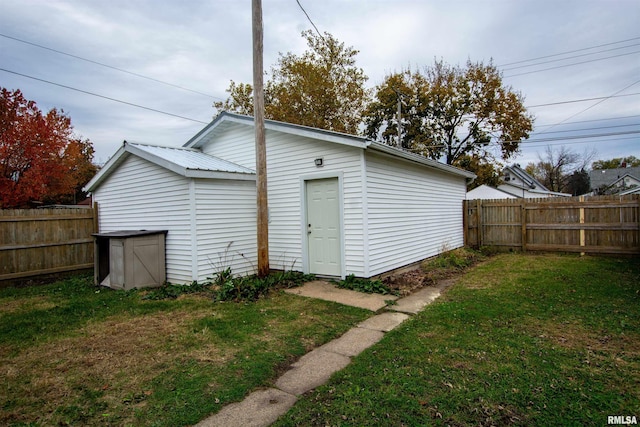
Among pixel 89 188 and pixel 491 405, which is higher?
pixel 89 188

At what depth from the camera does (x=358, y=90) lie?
77.3 ft

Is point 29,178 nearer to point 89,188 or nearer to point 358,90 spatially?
point 89,188

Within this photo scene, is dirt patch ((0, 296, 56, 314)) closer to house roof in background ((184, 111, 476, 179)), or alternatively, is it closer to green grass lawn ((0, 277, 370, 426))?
green grass lawn ((0, 277, 370, 426))

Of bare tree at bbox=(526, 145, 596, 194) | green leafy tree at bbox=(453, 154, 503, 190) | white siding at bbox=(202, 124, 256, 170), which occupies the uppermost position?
bare tree at bbox=(526, 145, 596, 194)

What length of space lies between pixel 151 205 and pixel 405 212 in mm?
5975

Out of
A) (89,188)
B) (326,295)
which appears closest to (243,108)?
(89,188)

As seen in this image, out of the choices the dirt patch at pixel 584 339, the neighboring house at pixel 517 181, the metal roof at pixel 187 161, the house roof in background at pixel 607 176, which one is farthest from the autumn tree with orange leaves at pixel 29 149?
the house roof in background at pixel 607 176

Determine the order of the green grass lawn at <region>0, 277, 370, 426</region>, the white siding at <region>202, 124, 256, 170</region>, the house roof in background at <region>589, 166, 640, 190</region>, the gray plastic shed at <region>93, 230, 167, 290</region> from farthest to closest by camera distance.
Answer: the house roof in background at <region>589, 166, 640, 190</region> → the white siding at <region>202, 124, 256, 170</region> → the gray plastic shed at <region>93, 230, 167, 290</region> → the green grass lawn at <region>0, 277, 370, 426</region>

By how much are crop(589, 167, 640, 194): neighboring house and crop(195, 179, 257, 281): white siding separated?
141 feet

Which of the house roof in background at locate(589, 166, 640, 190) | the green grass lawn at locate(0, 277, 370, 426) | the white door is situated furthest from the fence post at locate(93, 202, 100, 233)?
the house roof in background at locate(589, 166, 640, 190)

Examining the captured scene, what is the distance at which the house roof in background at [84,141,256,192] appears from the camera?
6.77 metres

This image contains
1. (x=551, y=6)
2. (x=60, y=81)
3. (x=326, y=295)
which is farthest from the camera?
(x=60, y=81)

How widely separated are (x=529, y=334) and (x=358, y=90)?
21851 mm

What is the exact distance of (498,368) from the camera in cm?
321
